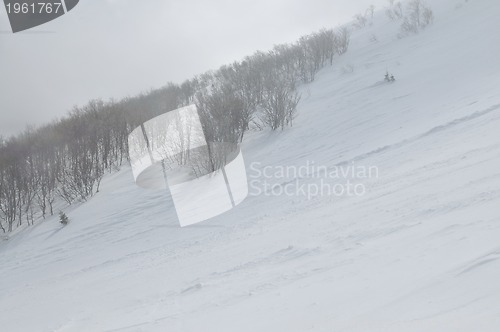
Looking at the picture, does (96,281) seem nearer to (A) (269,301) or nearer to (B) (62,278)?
(B) (62,278)

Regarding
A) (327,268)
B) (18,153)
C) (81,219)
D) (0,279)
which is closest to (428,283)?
(327,268)

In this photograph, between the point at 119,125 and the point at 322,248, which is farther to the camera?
the point at 119,125

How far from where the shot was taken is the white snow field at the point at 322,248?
9.87 feet

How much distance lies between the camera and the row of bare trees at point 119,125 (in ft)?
60.5

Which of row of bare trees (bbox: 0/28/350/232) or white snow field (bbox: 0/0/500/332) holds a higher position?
row of bare trees (bbox: 0/28/350/232)

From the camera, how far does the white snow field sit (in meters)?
3.01

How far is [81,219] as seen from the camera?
14.3 m

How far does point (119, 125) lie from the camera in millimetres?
26281

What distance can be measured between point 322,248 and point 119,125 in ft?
79.6

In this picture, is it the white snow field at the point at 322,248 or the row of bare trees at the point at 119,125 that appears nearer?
the white snow field at the point at 322,248

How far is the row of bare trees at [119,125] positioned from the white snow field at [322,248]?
10.7 feet

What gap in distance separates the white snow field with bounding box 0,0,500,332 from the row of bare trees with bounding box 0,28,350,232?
10.7ft

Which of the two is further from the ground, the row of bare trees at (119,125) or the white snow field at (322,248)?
the row of bare trees at (119,125)

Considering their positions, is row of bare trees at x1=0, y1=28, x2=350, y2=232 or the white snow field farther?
row of bare trees at x1=0, y1=28, x2=350, y2=232
